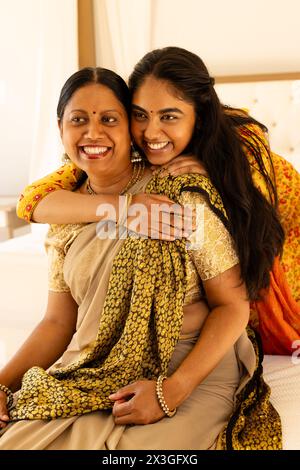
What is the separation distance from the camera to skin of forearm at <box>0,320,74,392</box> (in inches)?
55.4

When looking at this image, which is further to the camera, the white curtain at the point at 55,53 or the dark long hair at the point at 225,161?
the white curtain at the point at 55,53

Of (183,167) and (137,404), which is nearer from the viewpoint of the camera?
(137,404)

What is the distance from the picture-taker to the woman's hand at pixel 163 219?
1.30m

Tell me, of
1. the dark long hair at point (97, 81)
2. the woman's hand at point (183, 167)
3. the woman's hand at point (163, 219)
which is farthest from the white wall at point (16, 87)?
the woman's hand at point (163, 219)

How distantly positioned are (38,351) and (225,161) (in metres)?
0.66

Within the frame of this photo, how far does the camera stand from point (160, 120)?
4.63 feet

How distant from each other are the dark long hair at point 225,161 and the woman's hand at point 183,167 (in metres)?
0.02

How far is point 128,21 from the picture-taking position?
3.39 m

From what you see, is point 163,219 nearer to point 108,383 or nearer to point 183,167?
point 183,167

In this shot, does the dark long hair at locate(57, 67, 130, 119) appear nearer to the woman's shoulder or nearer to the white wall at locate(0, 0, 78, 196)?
the woman's shoulder

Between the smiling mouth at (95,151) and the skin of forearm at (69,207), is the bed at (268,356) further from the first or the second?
the smiling mouth at (95,151)

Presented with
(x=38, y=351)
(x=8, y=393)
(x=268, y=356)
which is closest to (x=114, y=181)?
(x=38, y=351)

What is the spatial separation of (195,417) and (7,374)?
461 millimetres

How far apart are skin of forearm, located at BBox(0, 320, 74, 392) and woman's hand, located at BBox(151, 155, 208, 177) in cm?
48
